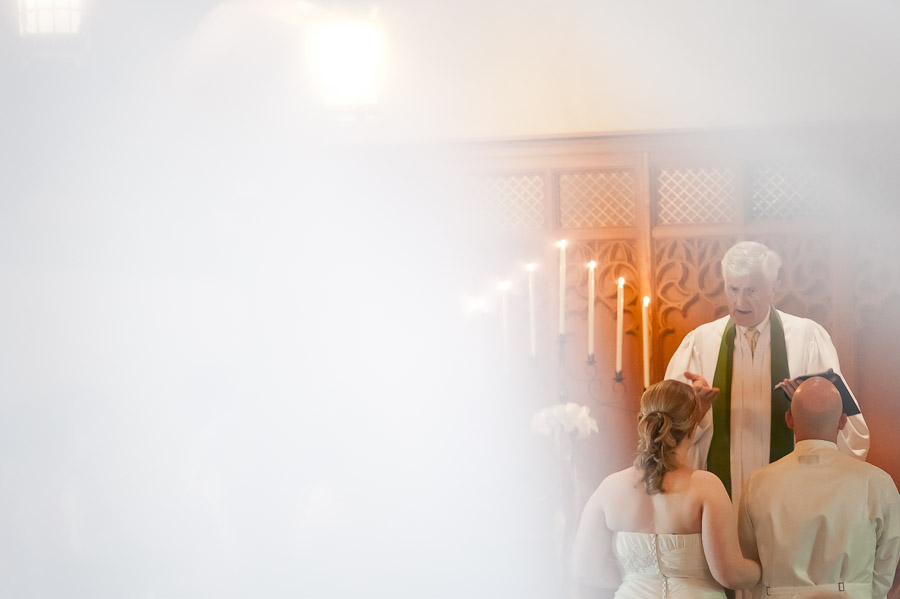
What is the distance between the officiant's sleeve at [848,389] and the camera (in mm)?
3334

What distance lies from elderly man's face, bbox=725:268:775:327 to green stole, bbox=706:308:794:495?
0.15ft

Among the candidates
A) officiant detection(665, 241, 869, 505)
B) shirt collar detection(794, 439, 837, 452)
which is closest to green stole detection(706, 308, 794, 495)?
officiant detection(665, 241, 869, 505)

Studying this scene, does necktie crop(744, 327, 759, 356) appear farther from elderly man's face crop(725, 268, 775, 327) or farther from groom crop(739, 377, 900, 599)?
groom crop(739, 377, 900, 599)

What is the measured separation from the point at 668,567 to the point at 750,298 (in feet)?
3.92

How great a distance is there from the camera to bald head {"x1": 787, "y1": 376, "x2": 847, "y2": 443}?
290 centimetres

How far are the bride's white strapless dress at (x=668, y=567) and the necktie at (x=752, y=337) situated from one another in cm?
101

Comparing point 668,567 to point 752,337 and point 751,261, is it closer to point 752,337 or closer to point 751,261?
point 752,337

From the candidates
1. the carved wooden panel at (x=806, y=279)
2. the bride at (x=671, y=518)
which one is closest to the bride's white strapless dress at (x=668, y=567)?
the bride at (x=671, y=518)

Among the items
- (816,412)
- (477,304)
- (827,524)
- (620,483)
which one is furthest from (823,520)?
(477,304)

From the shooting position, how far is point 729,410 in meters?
3.52

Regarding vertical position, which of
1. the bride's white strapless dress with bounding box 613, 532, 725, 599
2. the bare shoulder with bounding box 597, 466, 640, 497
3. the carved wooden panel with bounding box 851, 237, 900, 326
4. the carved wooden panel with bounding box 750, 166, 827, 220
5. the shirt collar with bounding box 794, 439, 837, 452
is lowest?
the bride's white strapless dress with bounding box 613, 532, 725, 599

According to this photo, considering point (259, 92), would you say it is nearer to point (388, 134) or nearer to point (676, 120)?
point (388, 134)

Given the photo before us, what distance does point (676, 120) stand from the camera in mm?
3857

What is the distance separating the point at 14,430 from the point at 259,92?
5.66 feet
